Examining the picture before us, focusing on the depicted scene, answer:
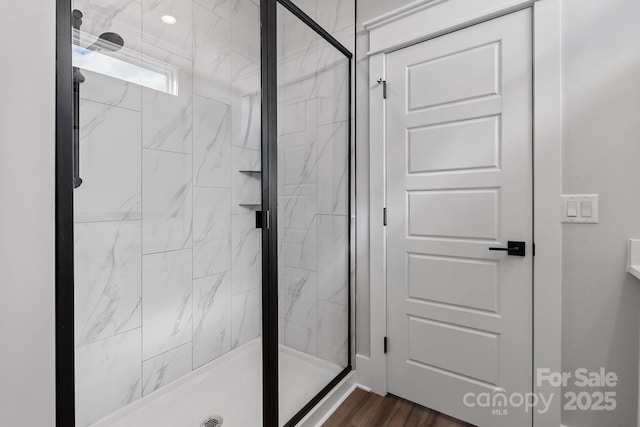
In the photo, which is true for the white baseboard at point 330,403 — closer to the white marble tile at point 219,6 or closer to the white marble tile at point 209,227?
the white marble tile at point 209,227

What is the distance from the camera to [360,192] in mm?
1966

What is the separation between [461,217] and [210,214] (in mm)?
1467

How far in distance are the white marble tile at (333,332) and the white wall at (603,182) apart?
1.13 m

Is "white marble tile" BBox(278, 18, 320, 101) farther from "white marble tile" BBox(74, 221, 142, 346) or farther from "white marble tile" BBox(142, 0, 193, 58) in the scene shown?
"white marble tile" BBox(74, 221, 142, 346)

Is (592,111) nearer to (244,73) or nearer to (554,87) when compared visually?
(554,87)

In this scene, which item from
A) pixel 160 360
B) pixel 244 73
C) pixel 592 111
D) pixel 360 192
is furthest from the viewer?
pixel 360 192

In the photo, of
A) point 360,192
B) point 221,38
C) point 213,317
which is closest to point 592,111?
point 360,192

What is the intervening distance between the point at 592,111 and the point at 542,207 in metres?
0.45

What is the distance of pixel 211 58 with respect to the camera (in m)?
1.86

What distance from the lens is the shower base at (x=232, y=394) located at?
4.81 feet

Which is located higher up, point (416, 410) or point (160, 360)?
point (160, 360)

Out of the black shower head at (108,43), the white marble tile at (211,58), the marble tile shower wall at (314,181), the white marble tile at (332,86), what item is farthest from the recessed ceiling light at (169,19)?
the white marble tile at (332,86)

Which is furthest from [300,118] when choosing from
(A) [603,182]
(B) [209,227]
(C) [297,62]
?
(A) [603,182]

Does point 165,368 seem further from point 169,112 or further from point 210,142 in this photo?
point 169,112
